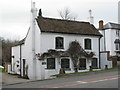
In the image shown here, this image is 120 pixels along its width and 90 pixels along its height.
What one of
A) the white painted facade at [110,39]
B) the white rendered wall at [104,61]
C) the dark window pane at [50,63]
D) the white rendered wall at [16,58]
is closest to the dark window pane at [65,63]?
the dark window pane at [50,63]

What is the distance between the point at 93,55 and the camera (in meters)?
29.5

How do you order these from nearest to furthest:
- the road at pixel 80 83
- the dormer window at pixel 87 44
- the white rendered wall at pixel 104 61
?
the road at pixel 80 83
the dormer window at pixel 87 44
the white rendered wall at pixel 104 61

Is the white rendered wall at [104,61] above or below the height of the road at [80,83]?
above

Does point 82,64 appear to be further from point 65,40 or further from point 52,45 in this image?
point 52,45

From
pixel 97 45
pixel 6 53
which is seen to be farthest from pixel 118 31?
pixel 6 53

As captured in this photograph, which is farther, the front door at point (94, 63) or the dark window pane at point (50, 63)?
the front door at point (94, 63)

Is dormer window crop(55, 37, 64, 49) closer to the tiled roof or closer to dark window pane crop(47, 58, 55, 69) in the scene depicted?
the tiled roof

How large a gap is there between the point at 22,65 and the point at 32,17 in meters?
8.02

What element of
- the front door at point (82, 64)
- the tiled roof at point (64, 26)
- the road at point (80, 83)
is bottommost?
the road at point (80, 83)

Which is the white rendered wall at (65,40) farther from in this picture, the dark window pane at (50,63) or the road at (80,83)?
the road at (80,83)

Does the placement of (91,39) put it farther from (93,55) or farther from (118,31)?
(118,31)

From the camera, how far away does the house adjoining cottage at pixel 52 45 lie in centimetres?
2608

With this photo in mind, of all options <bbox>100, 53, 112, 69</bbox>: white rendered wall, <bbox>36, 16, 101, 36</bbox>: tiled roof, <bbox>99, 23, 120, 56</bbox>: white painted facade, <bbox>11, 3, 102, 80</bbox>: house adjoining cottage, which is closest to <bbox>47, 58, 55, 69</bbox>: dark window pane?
<bbox>11, 3, 102, 80</bbox>: house adjoining cottage

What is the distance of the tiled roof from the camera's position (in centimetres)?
2717
